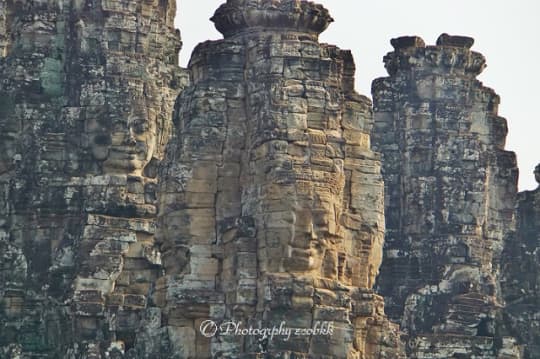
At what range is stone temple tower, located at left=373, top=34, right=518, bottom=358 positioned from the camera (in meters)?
97.8

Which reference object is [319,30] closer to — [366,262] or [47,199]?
[366,262]

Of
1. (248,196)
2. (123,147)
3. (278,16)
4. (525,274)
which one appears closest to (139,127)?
(123,147)

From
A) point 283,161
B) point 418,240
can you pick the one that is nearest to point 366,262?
point 283,161

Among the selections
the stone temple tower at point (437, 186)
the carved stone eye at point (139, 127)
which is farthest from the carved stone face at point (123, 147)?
the stone temple tower at point (437, 186)

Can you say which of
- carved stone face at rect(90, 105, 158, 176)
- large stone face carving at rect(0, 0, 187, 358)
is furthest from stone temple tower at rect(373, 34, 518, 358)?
carved stone face at rect(90, 105, 158, 176)

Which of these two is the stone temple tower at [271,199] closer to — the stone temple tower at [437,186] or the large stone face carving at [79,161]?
the large stone face carving at [79,161]

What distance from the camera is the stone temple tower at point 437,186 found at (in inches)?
3848

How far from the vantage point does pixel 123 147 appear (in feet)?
293

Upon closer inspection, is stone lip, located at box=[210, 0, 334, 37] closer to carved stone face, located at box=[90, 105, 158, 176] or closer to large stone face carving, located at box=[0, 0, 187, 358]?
large stone face carving, located at box=[0, 0, 187, 358]

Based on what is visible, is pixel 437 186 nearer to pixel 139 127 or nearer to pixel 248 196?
pixel 139 127

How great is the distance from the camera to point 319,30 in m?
76.9

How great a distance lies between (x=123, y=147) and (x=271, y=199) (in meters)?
16.1

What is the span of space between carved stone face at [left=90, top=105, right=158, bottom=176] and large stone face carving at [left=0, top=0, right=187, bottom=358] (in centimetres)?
3

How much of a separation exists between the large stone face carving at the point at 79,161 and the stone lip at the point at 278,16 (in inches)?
422
